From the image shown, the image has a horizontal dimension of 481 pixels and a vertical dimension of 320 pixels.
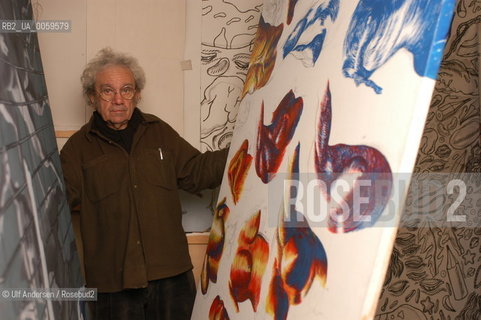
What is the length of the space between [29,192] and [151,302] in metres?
1.00

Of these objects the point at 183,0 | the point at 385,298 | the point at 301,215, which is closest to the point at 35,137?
the point at 301,215

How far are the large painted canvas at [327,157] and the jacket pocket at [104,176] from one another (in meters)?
0.59

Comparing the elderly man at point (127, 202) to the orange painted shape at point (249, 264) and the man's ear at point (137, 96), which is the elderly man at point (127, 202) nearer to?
the man's ear at point (137, 96)

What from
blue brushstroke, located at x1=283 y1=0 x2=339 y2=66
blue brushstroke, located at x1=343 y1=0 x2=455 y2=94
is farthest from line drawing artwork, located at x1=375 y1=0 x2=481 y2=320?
blue brushstroke, located at x1=343 y1=0 x2=455 y2=94

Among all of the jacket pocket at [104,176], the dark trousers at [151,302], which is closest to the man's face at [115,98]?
the jacket pocket at [104,176]

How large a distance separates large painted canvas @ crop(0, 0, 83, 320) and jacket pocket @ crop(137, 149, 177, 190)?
15.5 inches

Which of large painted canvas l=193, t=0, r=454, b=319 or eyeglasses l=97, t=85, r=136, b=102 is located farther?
eyeglasses l=97, t=85, r=136, b=102

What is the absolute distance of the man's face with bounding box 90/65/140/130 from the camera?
2273 millimetres

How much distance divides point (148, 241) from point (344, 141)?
1.27 m

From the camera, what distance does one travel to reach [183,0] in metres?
2.63

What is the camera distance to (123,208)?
223 cm

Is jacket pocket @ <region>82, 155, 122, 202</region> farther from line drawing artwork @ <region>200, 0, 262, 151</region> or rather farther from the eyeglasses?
line drawing artwork @ <region>200, 0, 262, 151</region>

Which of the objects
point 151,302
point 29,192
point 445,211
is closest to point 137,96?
point 151,302

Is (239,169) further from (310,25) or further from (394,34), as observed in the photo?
(394,34)
